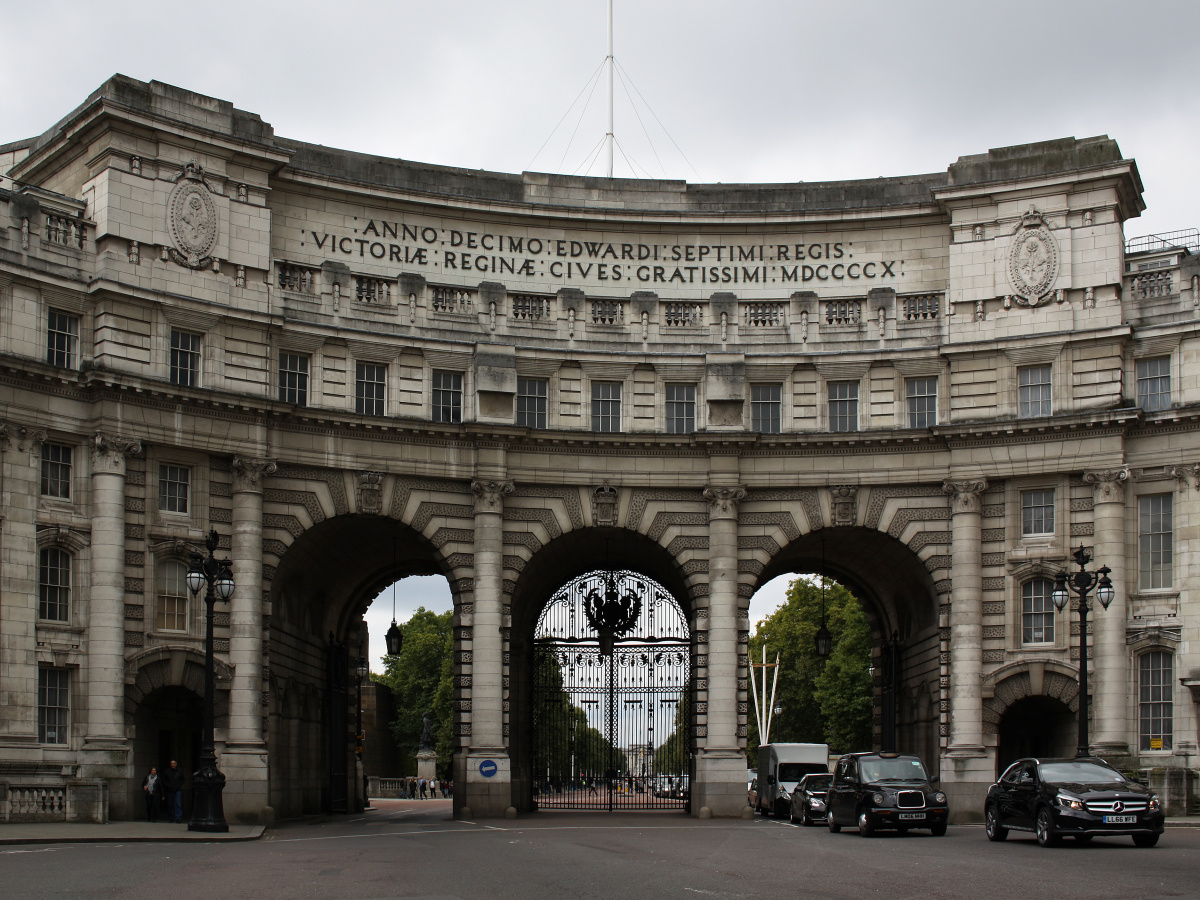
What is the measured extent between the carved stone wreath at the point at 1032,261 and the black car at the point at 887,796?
17.7 meters

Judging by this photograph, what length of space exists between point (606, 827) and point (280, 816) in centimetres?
1188

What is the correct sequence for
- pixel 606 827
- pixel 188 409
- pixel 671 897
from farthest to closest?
pixel 188 409, pixel 606 827, pixel 671 897

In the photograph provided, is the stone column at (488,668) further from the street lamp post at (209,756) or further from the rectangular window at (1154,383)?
the rectangular window at (1154,383)

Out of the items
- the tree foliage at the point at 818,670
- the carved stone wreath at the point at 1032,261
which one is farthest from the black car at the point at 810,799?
the tree foliage at the point at 818,670

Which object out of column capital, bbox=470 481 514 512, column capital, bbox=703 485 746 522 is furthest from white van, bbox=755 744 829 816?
column capital, bbox=470 481 514 512

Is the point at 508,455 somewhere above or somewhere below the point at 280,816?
above

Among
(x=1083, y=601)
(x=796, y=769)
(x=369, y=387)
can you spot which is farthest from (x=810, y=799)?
(x=369, y=387)

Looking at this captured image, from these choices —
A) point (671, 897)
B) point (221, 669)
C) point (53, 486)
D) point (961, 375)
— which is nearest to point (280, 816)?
point (221, 669)

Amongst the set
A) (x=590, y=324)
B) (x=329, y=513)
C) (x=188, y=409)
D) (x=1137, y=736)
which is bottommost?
(x=1137, y=736)

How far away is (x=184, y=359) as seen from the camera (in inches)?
1699

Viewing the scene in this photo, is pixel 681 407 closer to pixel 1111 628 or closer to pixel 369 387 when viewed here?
pixel 369 387

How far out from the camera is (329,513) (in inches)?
1768

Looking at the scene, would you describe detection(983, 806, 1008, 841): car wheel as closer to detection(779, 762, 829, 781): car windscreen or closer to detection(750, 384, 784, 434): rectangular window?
detection(779, 762, 829, 781): car windscreen

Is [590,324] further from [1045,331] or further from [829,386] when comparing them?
[1045,331]
